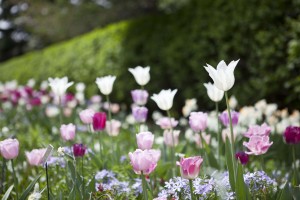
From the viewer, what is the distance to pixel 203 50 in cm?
575

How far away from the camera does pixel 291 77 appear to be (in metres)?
4.78

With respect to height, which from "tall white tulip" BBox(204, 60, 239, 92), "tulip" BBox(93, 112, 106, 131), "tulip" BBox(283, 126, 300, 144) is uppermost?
"tall white tulip" BBox(204, 60, 239, 92)

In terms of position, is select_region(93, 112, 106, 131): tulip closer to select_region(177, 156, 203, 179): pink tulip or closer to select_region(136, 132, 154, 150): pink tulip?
select_region(136, 132, 154, 150): pink tulip

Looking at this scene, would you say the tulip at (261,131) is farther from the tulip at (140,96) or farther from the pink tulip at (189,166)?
the tulip at (140,96)

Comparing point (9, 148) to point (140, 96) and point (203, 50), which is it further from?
point (203, 50)

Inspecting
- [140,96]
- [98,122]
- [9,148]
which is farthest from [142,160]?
[140,96]

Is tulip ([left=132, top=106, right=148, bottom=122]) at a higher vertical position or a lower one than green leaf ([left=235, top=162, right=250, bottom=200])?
higher

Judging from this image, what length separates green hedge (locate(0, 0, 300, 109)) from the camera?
482 centimetres

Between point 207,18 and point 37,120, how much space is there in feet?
8.66

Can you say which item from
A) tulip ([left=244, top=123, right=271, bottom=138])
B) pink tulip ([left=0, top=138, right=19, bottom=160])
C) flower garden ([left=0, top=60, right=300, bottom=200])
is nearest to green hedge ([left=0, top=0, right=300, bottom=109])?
flower garden ([left=0, top=60, right=300, bottom=200])

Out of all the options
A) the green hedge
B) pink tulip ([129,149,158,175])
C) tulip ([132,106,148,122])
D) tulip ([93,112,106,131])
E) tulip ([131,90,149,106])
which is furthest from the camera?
the green hedge

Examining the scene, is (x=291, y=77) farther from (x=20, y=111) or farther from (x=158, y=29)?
(x=20, y=111)

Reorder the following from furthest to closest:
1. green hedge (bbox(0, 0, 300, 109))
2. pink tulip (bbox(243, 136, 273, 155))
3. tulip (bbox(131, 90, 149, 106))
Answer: green hedge (bbox(0, 0, 300, 109))
tulip (bbox(131, 90, 149, 106))
pink tulip (bbox(243, 136, 273, 155))

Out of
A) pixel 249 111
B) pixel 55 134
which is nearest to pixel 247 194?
pixel 249 111
